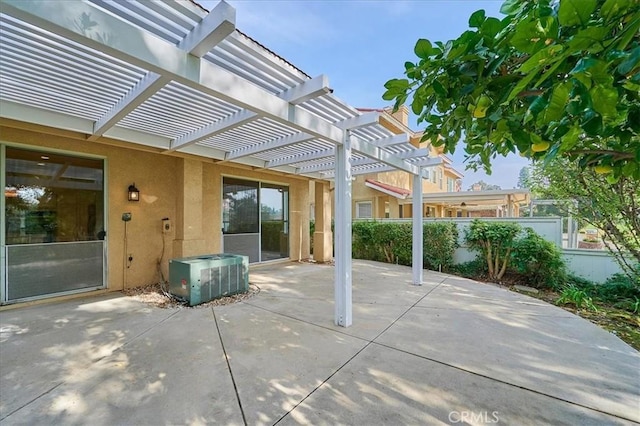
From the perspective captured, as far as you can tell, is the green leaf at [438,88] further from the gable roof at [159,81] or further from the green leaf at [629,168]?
the gable roof at [159,81]

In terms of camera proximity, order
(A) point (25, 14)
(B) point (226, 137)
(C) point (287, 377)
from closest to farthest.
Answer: (A) point (25, 14) → (C) point (287, 377) → (B) point (226, 137)

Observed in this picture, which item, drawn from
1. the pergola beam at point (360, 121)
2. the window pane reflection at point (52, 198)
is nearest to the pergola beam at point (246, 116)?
the pergola beam at point (360, 121)

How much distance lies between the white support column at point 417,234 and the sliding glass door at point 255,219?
424cm

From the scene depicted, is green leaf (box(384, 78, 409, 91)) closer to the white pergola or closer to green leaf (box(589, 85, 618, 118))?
green leaf (box(589, 85, 618, 118))

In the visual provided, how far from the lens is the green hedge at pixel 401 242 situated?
306 inches

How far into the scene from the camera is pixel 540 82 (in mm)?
906

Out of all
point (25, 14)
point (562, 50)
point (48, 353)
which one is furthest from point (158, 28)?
point (48, 353)

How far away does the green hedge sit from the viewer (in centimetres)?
777

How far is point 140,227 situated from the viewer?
5.79 m

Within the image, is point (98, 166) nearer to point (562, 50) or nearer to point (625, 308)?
point (562, 50)

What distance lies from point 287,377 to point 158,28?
10.5 feet

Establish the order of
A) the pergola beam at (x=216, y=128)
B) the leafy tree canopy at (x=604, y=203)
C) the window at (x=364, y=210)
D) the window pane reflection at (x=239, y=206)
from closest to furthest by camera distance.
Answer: the pergola beam at (x=216, y=128)
the leafy tree canopy at (x=604, y=203)
the window pane reflection at (x=239, y=206)
the window at (x=364, y=210)

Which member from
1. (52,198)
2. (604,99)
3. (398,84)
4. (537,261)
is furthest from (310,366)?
(537,261)

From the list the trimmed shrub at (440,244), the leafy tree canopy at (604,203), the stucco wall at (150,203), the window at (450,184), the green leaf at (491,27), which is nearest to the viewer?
the green leaf at (491,27)
